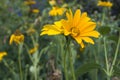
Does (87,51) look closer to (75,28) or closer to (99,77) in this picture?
(99,77)

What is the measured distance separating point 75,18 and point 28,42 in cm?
245

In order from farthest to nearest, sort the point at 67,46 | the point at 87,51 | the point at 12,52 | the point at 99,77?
the point at 12,52
the point at 87,51
the point at 99,77
the point at 67,46

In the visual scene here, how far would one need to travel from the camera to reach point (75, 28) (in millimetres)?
1384

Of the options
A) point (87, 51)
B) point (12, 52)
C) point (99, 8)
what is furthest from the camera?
point (99, 8)

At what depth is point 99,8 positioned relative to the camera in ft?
14.7

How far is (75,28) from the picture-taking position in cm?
138

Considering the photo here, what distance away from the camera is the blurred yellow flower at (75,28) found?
4.42 feet

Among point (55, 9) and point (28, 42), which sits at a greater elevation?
point (55, 9)

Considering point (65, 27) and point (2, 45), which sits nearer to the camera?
point (65, 27)

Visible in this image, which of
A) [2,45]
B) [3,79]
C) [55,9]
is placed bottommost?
[3,79]

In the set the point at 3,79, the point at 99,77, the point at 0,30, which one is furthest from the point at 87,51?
the point at 0,30

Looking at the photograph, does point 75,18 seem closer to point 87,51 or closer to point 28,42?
point 87,51

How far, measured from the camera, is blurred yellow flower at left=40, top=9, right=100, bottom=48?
4.42 ft

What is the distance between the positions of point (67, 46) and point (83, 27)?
0.10 metres
